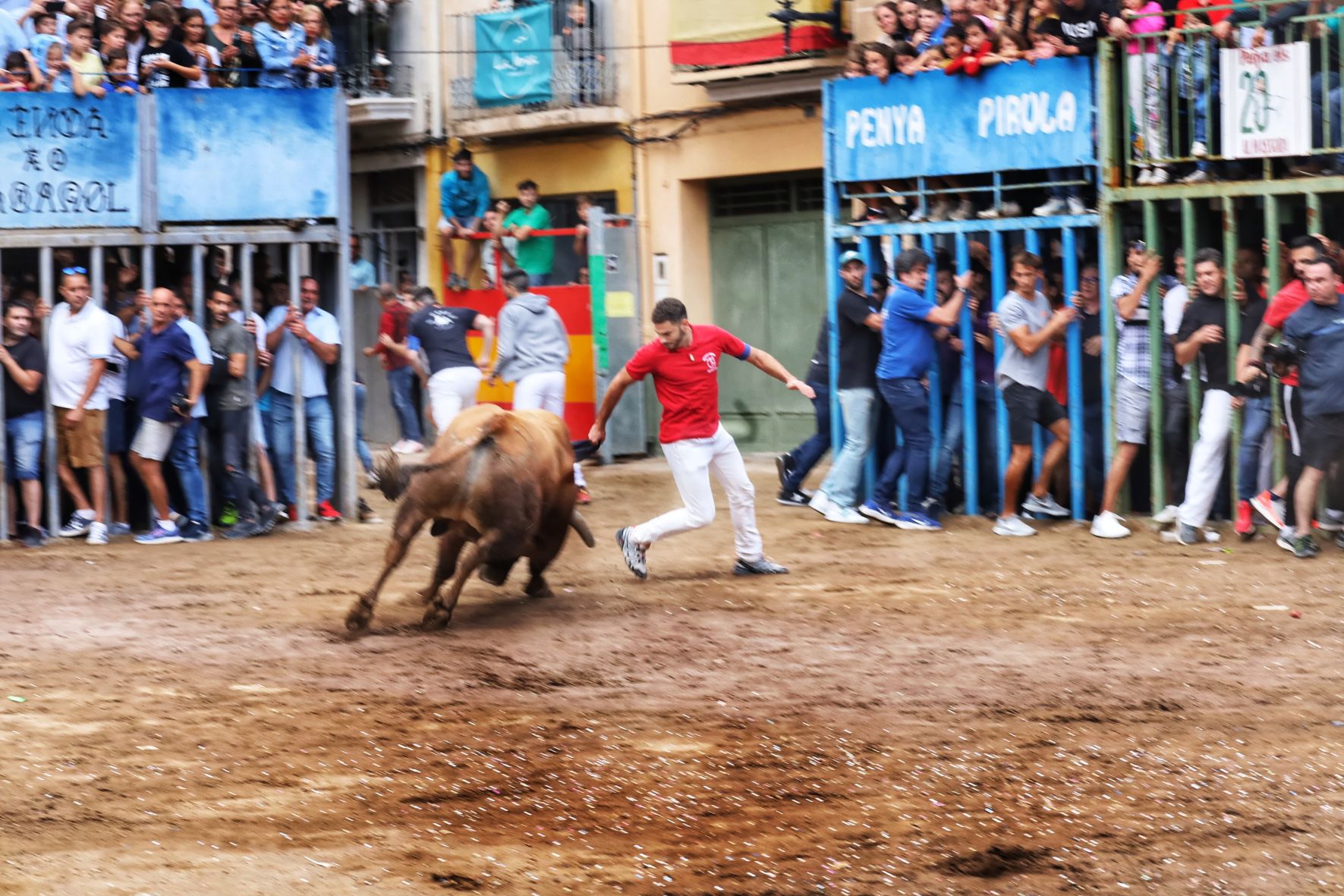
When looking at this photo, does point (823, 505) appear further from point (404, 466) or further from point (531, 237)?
point (531, 237)

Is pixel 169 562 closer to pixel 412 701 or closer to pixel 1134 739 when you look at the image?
pixel 412 701

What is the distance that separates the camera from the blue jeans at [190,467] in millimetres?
14289

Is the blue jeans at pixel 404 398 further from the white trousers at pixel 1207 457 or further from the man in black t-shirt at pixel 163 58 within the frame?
the white trousers at pixel 1207 457

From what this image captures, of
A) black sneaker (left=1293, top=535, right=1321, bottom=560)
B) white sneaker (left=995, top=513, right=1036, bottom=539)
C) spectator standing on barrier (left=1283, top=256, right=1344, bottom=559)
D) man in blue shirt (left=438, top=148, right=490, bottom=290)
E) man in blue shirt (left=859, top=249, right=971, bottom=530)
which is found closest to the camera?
spectator standing on barrier (left=1283, top=256, right=1344, bottom=559)

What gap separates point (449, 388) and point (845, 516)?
12.0ft

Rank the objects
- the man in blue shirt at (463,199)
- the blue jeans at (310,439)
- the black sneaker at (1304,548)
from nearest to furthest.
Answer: the black sneaker at (1304,548) < the blue jeans at (310,439) < the man in blue shirt at (463,199)

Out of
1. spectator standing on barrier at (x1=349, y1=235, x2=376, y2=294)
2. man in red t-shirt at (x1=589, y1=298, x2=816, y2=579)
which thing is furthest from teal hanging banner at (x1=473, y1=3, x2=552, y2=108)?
man in red t-shirt at (x1=589, y1=298, x2=816, y2=579)

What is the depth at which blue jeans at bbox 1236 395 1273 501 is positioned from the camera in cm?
1269

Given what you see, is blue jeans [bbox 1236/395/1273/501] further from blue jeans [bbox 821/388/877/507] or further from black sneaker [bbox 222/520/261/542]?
black sneaker [bbox 222/520/261/542]

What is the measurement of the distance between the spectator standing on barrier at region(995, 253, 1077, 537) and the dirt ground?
41.4 inches

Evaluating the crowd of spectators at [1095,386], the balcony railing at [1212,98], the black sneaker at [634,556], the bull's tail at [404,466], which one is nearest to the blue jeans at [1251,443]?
the crowd of spectators at [1095,386]

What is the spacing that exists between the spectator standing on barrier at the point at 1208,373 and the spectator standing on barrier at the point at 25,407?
859 centimetres

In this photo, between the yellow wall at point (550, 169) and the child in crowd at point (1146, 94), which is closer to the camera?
the child in crowd at point (1146, 94)

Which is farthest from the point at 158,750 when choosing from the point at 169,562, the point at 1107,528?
the point at 1107,528
